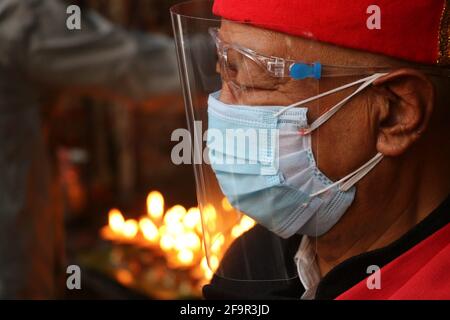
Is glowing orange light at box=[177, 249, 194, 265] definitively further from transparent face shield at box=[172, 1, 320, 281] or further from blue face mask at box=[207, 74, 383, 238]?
blue face mask at box=[207, 74, 383, 238]

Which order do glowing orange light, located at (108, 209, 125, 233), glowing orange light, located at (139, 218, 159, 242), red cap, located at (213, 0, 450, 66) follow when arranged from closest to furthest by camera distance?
red cap, located at (213, 0, 450, 66) < glowing orange light, located at (139, 218, 159, 242) < glowing orange light, located at (108, 209, 125, 233)

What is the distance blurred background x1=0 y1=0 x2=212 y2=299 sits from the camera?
13.4 ft

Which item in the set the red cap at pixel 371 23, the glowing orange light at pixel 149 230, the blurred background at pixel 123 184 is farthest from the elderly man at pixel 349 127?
the glowing orange light at pixel 149 230

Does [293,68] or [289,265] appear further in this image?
[289,265]

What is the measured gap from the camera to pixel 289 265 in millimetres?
2266

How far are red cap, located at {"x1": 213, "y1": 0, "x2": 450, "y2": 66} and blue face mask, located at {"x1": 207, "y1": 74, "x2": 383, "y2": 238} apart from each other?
0.10 m

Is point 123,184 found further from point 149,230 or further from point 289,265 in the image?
point 289,265

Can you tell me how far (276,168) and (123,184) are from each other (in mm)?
A: 5515

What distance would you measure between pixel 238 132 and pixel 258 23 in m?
0.29

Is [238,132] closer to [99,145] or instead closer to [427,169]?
[427,169]

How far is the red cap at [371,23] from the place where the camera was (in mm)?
1885

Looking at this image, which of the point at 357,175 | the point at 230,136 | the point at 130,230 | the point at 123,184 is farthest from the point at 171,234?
the point at 123,184

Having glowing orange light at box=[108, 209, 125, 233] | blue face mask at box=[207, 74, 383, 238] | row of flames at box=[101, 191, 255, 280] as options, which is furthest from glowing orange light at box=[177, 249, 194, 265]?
blue face mask at box=[207, 74, 383, 238]

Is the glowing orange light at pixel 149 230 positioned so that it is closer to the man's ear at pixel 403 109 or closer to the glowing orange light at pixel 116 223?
the glowing orange light at pixel 116 223
